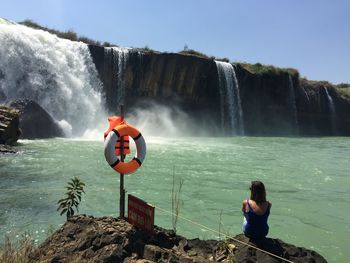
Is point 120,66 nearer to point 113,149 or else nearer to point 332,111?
point 332,111

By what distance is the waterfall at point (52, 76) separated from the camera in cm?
2781

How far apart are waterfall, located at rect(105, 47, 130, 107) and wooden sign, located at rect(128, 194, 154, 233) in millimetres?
29384

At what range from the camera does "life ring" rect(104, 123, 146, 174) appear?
19.0ft

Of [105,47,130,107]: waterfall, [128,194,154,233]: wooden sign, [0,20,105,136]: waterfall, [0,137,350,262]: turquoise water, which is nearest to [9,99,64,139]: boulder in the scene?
[0,20,105,136]: waterfall

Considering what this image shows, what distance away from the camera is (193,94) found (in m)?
39.8

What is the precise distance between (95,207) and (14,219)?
1.84 meters

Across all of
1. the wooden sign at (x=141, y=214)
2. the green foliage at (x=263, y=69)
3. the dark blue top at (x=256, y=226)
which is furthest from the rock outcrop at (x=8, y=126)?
the green foliage at (x=263, y=69)

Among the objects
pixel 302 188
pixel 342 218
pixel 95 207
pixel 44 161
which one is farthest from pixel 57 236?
pixel 44 161

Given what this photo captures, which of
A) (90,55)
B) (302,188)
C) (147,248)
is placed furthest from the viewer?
(90,55)

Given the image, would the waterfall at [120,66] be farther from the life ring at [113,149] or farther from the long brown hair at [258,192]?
the long brown hair at [258,192]

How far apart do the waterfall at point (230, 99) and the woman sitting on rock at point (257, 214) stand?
34.7 m

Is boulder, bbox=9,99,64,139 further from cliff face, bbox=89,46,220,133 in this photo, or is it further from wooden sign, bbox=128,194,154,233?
wooden sign, bbox=128,194,154,233

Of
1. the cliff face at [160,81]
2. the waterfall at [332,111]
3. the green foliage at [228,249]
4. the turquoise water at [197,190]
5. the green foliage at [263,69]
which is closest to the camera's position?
the green foliage at [228,249]

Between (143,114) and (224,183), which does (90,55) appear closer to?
(143,114)
